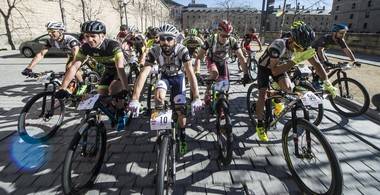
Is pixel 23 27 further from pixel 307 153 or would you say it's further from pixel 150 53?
pixel 307 153

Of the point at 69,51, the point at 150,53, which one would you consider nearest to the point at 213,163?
the point at 150,53

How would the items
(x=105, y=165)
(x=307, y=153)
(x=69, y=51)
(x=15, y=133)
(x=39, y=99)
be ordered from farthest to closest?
(x=69, y=51), (x=15, y=133), (x=39, y=99), (x=105, y=165), (x=307, y=153)

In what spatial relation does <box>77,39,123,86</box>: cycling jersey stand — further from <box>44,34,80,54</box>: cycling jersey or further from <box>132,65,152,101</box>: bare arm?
<box>44,34,80,54</box>: cycling jersey

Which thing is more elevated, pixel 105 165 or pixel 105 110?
pixel 105 110

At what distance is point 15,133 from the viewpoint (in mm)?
4809

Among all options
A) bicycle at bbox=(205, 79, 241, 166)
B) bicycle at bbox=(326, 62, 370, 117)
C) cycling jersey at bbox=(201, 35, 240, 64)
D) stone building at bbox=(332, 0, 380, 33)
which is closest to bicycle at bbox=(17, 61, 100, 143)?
bicycle at bbox=(205, 79, 241, 166)

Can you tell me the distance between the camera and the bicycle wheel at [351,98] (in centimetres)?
539

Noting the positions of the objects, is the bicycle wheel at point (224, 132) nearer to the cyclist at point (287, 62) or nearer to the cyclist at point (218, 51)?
the cyclist at point (287, 62)

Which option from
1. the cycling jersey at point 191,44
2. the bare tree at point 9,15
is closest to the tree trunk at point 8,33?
the bare tree at point 9,15

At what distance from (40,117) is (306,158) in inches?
190

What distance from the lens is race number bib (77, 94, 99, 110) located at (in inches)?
116

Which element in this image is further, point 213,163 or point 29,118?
point 29,118

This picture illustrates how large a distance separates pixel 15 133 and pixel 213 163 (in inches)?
158

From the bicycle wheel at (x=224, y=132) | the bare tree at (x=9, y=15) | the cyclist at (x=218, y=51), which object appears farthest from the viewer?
the bare tree at (x=9, y=15)
